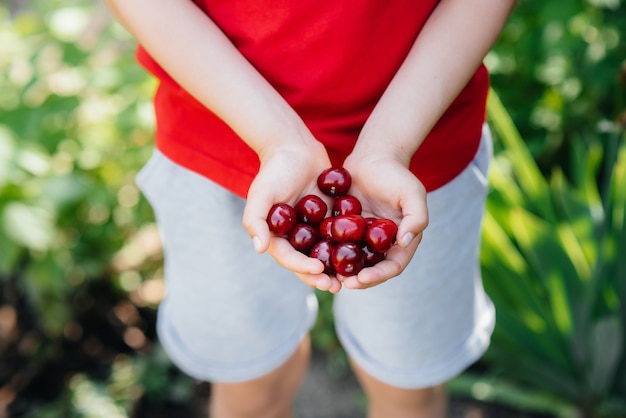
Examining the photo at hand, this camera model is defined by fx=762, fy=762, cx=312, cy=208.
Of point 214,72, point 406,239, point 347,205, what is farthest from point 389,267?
point 214,72

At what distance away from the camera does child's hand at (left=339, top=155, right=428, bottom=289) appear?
1.15 m

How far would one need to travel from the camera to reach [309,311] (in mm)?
1729

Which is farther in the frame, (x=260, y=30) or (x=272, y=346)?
(x=272, y=346)

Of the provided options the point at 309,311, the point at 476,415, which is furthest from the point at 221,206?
the point at 476,415

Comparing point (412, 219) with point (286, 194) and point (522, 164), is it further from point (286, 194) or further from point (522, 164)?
point (522, 164)

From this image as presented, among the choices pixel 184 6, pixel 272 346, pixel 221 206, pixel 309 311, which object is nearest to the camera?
pixel 184 6

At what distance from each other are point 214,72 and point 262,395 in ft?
2.48

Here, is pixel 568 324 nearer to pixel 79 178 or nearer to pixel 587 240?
pixel 587 240

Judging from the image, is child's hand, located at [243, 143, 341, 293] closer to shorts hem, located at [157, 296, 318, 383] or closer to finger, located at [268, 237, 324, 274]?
finger, located at [268, 237, 324, 274]

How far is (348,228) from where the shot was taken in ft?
4.17

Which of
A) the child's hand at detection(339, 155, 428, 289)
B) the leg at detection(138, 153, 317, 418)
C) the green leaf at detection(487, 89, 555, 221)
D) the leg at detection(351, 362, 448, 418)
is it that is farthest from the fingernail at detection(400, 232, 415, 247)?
the green leaf at detection(487, 89, 555, 221)

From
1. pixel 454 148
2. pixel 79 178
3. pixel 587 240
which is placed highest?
pixel 454 148

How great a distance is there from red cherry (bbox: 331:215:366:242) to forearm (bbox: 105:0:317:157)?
0.49 ft

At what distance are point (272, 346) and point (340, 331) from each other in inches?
6.2
